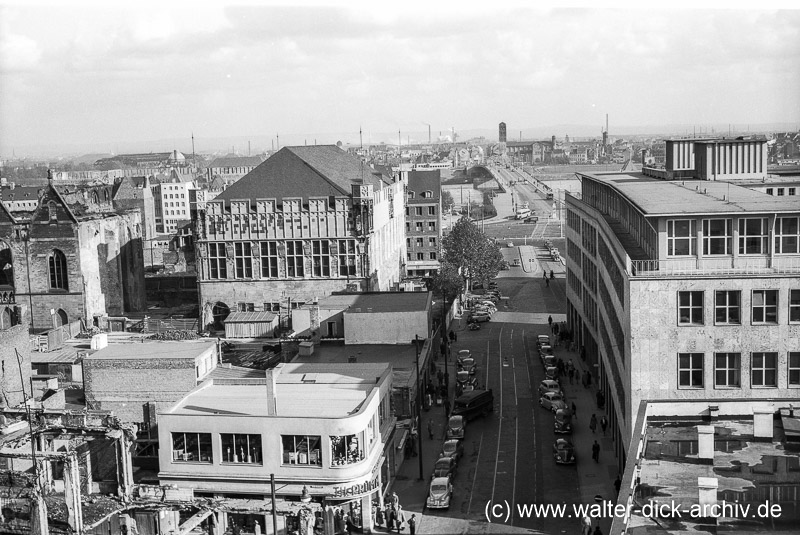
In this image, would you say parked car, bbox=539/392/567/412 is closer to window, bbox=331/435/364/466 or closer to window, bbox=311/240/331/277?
window, bbox=331/435/364/466

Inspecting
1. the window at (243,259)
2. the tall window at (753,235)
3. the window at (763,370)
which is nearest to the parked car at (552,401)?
the window at (763,370)

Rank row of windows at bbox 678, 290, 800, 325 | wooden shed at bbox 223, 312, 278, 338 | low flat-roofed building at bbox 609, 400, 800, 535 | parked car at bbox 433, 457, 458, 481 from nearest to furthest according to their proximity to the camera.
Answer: low flat-roofed building at bbox 609, 400, 800, 535, row of windows at bbox 678, 290, 800, 325, parked car at bbox 433, 457, 458, 481, wooden shed at bbox 223, 312, 278, 338

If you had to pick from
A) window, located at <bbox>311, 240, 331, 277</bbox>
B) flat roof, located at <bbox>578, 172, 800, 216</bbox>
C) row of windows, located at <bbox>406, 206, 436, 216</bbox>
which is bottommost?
window, located at <bbox>311, 240, 331, 277</bbox>

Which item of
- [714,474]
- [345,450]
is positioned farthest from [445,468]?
[714,474]

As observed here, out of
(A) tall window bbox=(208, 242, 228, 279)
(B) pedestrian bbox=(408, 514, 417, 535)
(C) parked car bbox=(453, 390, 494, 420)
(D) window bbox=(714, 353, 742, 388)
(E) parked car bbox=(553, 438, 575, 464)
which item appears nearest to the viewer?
(B) pedestrian bbox=(408, 514, 417, 535)

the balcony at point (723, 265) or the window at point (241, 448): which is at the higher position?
the balcony at point (723, 265)

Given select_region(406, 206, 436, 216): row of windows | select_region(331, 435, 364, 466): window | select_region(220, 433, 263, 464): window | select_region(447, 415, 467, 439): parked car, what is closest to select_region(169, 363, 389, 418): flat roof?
select_region(220, 433, 263, 464): window

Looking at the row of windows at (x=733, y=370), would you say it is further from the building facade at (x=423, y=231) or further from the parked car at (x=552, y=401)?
the building facade at (x=423, y=231)

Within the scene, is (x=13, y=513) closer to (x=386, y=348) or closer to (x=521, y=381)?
(x=386, y=348)
